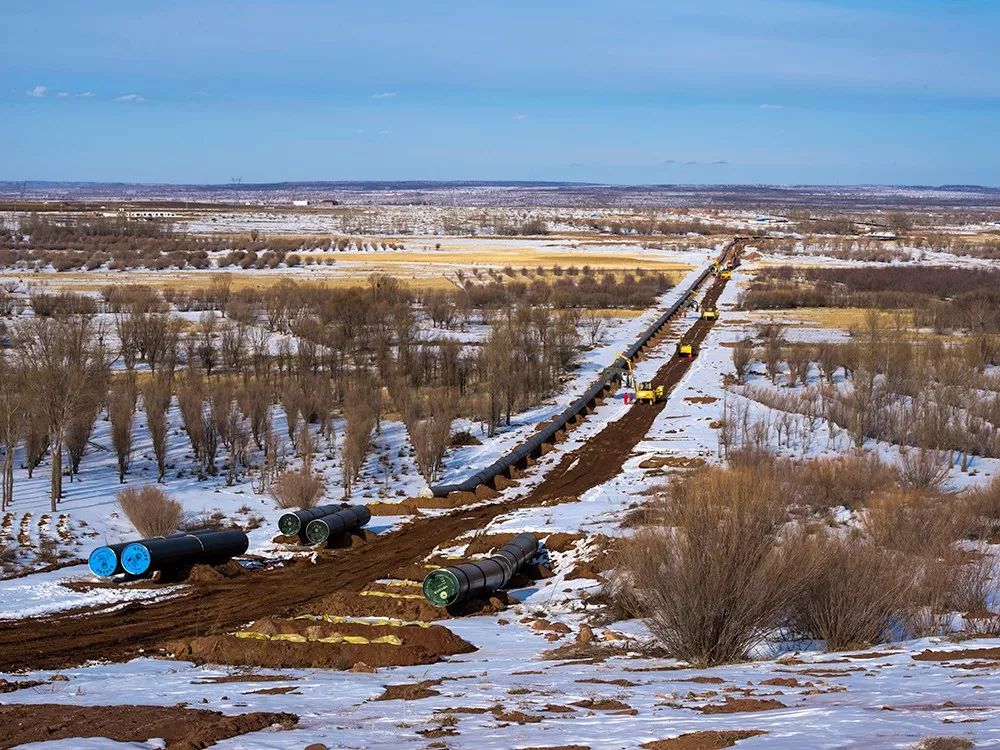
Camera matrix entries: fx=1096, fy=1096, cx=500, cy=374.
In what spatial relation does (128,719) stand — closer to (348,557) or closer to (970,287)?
(348,557)

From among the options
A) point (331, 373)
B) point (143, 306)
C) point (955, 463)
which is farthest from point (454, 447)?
point (143, 306)

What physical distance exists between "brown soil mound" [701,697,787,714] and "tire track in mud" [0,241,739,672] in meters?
10.4

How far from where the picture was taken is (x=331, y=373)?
50156 millimetres

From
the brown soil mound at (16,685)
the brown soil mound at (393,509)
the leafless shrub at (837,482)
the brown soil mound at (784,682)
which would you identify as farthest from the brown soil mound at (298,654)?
the brown soil mound at (393,509)

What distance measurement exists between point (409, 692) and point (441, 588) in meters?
6.67

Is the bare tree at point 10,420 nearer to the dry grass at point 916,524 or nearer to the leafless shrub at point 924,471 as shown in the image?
the dry grass at point 916,524

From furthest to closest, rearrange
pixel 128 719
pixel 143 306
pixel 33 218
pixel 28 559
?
1. pixel 33 218
2. pixel 143 306
3. pixel 28 559
4. pixel 128 719

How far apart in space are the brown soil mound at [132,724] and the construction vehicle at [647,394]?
36537 millimetres

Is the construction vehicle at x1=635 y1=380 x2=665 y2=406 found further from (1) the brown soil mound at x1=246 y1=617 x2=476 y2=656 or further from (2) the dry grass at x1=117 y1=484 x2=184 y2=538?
(1) the brown soil mound at x1=246 y1=617 x2=476 y2=656

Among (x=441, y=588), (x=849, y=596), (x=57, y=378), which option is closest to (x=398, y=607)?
(x=441, y=588)

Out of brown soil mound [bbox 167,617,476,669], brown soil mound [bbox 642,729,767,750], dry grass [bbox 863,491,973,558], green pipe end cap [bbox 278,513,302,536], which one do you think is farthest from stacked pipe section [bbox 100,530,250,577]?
brown soil mound [bbox 642,729,767,750]

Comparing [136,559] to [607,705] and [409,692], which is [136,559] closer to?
[409,692]

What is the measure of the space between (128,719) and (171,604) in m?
9.92

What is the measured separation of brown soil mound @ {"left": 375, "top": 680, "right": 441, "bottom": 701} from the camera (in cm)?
1459
